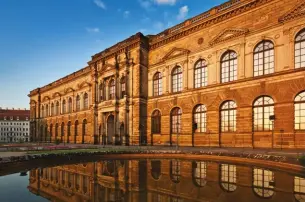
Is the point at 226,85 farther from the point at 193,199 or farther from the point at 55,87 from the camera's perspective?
the point at 55,87

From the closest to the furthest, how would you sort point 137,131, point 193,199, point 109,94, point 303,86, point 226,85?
point 193,199, point 303,86, point 226,85, point 137,131, point 109,94

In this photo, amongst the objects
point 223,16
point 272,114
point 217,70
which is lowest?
point 272,114

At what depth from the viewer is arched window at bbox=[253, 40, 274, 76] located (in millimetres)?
21031

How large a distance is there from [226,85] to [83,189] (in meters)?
18.8

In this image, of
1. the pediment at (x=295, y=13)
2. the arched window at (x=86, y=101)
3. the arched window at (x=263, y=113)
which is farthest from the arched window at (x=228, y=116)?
the arched window at (x=86, y=101)

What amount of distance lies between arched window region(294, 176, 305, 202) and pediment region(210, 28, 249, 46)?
1620 cm

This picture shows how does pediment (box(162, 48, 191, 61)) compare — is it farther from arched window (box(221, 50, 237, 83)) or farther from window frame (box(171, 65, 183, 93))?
arched window (box(221, 50, 237, 83))

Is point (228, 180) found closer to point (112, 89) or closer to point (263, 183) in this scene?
point (263, 183)

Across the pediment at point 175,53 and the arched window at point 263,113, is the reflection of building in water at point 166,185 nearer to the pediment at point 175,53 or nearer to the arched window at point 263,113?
the arched window at point 263,113

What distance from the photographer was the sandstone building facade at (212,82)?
1959 centimetres

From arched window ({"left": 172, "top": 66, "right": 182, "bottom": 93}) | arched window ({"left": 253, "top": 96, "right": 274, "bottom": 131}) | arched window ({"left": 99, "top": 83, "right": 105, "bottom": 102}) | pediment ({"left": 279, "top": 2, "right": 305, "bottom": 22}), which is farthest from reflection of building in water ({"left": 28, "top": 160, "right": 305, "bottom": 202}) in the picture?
arched window ({"left": 99, "top": 83, "right": 105, "bottom": 102})

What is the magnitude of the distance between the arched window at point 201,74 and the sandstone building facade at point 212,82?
112mm

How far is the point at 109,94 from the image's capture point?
119 feet

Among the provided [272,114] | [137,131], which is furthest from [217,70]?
[137,131]
